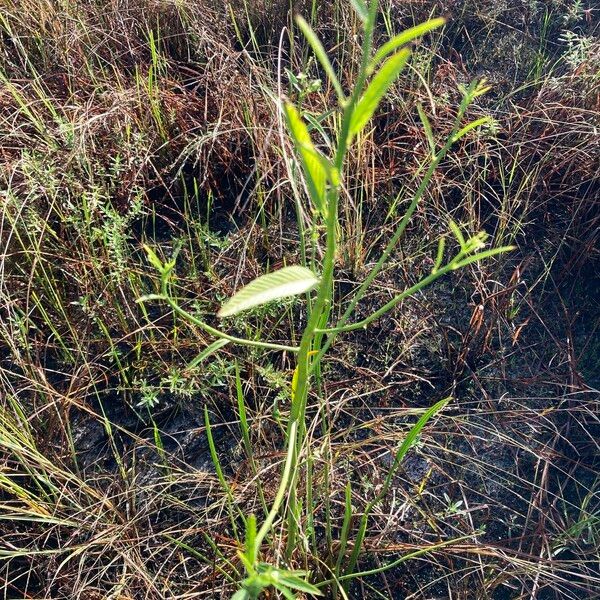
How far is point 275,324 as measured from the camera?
138 cm

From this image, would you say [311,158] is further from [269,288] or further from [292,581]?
[292,581]

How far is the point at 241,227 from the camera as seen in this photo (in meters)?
1.59

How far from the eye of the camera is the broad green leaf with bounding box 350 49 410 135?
54cm

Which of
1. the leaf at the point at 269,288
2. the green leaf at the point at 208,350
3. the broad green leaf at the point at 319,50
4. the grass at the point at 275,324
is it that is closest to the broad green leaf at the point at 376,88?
the broad green leaf at the point at 319,50

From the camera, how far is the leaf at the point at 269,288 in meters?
0.61

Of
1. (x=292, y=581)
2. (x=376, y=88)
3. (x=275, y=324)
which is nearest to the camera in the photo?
(x=376, y=88)

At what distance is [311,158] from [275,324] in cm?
79

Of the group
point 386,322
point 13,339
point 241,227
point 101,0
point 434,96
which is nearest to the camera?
point 13,339

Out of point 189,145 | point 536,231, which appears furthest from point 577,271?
point 189,145

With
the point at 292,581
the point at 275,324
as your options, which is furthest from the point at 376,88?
the point at 275,324

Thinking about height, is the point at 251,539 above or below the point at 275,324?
above

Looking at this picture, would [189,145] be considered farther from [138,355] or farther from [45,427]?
[45,427]

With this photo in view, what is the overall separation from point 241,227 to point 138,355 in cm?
43

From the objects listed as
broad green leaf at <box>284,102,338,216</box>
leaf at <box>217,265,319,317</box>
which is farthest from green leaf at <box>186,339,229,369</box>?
broad green leaf at <box>284,102,338,216</box>
